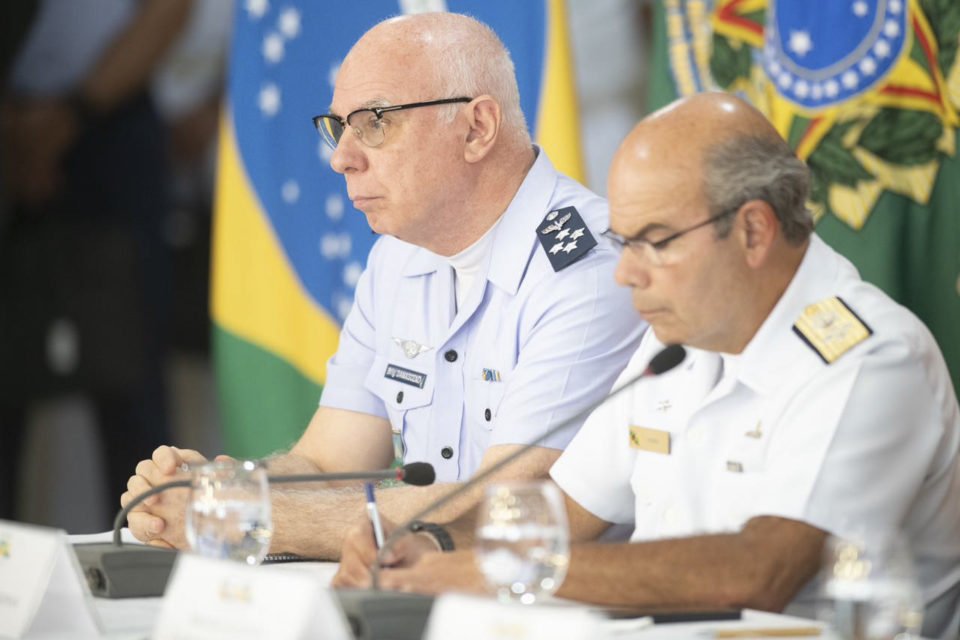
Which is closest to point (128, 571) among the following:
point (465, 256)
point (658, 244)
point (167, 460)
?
point (167, 460)

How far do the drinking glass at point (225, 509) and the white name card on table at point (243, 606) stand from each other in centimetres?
25

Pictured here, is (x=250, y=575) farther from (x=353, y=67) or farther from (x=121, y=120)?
(x=121, y=120)

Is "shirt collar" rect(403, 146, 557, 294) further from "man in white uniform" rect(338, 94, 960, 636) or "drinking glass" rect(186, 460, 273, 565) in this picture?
"drinking glass" rect(186, 460, 273, 565)

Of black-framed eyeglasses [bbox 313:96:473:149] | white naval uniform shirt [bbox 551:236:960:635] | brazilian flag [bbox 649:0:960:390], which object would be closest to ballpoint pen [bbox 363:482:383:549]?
white naval uniform shirt [bbox 551:236:960:635]

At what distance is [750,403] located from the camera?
2.49 meters

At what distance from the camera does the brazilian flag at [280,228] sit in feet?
15.1

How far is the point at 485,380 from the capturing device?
3191 mm

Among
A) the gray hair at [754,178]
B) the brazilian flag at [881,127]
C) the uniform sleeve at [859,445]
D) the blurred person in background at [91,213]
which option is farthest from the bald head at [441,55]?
the blurred person in background at [91,213]

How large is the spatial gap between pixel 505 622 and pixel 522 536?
0.31 meters

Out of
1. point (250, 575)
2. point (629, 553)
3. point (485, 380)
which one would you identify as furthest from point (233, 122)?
point (250, 575)

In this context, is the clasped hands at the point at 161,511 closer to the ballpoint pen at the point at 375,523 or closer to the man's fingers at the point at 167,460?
the man's fingers at the point at 167,460

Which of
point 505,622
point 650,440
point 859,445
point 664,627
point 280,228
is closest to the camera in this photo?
point 505,622

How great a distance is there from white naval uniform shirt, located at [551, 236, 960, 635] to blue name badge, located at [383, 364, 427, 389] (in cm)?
63

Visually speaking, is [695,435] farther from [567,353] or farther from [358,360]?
[358,360]
